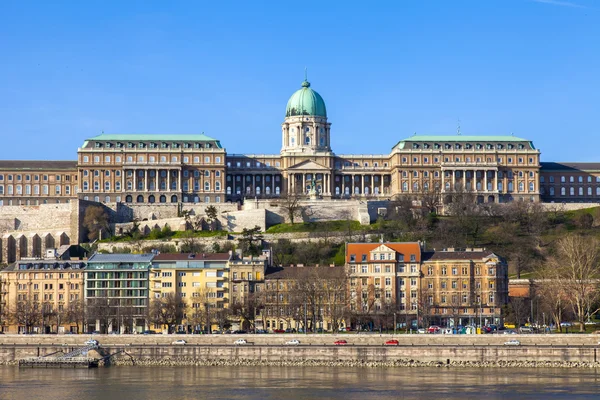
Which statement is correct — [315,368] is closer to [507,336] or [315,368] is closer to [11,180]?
[507,336]

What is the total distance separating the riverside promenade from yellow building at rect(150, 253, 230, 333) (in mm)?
15825

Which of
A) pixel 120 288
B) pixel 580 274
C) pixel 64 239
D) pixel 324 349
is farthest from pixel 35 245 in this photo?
pixel 580 274

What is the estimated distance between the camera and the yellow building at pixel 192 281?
118 meters

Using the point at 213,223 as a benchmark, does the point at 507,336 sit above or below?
Result: below

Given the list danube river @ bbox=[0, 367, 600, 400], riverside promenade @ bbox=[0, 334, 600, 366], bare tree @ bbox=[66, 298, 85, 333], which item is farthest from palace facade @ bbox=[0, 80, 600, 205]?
danube river @ bbox=[0, 367, 600, 400]

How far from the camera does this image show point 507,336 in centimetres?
9600

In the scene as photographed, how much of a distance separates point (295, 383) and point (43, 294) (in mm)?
45914

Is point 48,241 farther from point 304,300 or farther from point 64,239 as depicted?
point 304,300

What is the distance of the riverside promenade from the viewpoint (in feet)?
302

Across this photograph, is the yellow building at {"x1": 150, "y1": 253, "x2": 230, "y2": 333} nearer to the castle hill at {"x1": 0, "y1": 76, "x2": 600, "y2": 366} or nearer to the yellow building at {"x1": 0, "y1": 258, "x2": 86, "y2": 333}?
the castle hill at {"x1": 0, "y1": 76, "x2": 600, "y2": 366}

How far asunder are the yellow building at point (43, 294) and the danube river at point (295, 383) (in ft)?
74.8

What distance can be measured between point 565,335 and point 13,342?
142 feet

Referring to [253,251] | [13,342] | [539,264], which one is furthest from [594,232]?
[13,342]

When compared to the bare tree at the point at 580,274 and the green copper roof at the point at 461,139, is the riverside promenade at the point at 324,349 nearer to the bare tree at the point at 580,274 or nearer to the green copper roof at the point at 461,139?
the bare tree at the point at 580,274
